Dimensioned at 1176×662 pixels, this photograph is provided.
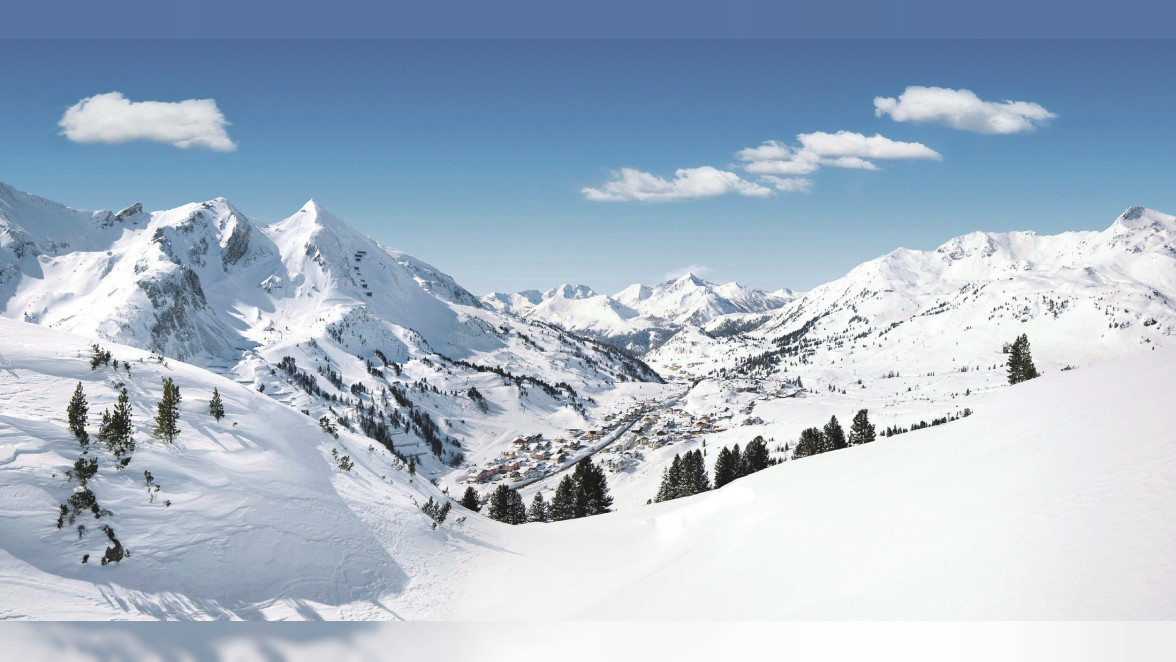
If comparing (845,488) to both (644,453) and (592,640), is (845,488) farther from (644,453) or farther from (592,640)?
(644,453)

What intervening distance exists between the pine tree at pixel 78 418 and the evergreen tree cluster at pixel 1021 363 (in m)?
53.9

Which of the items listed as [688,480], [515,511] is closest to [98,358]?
[515,511]

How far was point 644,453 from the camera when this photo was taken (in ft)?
327

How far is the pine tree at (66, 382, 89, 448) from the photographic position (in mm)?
9031

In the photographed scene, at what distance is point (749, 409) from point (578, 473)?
108m

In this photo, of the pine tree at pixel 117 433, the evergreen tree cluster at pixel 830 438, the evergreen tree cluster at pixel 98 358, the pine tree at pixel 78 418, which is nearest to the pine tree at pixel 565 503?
the evergreen tree cluster at pixel 830 438

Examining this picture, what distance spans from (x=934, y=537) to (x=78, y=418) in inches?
572

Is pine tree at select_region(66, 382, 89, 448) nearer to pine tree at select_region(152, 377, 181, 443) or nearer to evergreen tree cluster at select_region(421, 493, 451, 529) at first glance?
pine tree at select_region(152, 377, 181, 443)

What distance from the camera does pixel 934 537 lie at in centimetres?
704

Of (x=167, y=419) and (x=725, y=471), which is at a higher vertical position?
(x=167, y=419)

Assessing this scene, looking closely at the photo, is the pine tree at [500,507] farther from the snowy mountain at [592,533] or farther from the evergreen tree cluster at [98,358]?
the evergreen tree cluster at [98,358]

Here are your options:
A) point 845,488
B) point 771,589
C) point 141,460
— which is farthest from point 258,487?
point 845,488

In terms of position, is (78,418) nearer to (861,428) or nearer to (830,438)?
(830,438)

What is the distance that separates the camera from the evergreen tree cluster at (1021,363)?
40.5 m
